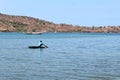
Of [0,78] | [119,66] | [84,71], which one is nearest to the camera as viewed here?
[0,78]

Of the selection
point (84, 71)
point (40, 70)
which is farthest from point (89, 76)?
point (40, 70)

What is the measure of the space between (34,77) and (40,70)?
5.08 m

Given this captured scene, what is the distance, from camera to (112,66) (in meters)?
44.9

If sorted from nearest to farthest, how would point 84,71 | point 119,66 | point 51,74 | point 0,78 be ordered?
point 0,78
point 51,74
point 84,71
point 119,66

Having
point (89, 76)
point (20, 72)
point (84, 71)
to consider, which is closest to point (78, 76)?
point (89, 76)

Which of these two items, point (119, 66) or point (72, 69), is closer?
point (72, 69)

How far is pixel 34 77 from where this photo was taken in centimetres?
3584

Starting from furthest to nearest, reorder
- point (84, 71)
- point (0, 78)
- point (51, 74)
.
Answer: point (84, 71) < point (51, 74) < point (0, 78)

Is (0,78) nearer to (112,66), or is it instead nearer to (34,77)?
(34,77)

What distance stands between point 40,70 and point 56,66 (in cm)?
453

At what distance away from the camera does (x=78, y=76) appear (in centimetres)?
3653

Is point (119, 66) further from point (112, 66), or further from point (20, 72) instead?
point (20, 72)

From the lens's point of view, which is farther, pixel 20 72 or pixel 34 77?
pixel 20 72

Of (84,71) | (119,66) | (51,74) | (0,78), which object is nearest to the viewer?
(0,78)
